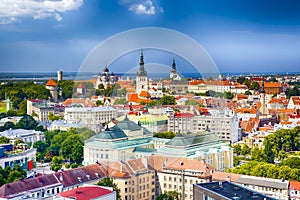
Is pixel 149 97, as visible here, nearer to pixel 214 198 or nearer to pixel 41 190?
pixel 41 190

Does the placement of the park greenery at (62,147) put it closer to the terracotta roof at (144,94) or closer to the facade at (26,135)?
the facade at (26,135)

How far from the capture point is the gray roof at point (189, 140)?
34.0 feet

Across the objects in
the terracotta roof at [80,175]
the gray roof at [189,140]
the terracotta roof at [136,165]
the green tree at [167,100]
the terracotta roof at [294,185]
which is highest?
the green tree at [167,100]

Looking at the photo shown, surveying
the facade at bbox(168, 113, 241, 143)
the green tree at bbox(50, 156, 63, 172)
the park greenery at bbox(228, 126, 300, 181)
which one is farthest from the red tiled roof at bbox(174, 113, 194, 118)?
the green tree at bbox(50, 156, 63, 172)

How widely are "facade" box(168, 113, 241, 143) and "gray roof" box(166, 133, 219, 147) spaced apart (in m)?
3.75

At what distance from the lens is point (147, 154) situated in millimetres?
10492

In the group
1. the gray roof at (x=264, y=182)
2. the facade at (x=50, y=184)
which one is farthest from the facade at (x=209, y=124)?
the facade at (x=50, y=184)

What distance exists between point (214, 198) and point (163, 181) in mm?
3121

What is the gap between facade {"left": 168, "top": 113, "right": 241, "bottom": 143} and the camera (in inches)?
611

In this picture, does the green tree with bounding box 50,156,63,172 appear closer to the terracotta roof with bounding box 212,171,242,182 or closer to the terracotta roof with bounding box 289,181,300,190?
the terracotta roof with bounding box 212,171,242,182

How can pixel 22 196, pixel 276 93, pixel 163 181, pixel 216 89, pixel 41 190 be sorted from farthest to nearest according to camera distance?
1. pixel 276 93
2. pixel 216 89
3. pixel 163 181
4. pixel 41 190
5. pixel 22 196

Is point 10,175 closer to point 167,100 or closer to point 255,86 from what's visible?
point 167,100

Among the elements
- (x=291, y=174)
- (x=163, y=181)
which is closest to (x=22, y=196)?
(x=163, y=181)

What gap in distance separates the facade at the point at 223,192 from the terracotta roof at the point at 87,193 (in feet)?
4.78
